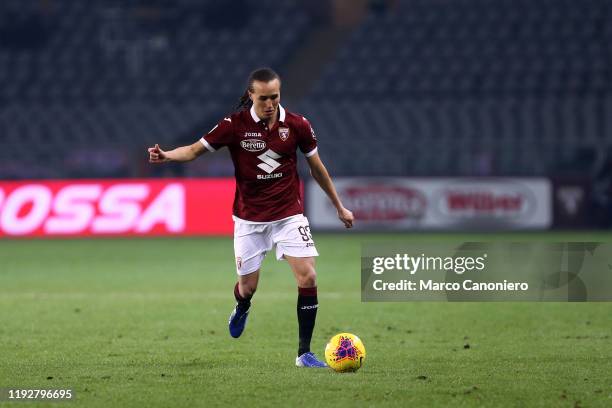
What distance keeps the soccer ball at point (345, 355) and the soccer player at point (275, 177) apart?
1.00ft

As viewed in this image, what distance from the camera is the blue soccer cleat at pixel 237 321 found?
9.04 metres

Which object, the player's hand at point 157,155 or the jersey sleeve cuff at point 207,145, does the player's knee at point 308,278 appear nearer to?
the jersey sleeve cuff at point 207,145

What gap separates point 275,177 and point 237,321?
145 centimetres

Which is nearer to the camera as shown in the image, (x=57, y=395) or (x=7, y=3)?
(x=57, y=395)

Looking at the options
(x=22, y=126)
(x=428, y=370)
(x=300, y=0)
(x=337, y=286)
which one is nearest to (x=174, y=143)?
(x=22, y=126)

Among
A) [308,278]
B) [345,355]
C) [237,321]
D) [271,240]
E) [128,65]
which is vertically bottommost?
[345,355]

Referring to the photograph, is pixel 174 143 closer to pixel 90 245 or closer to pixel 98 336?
pixel 90 245

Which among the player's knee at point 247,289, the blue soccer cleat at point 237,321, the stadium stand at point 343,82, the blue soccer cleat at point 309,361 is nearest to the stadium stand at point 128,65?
the stadium stand at point 343,82

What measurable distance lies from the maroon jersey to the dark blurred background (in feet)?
50.8

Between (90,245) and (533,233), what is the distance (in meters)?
9.09

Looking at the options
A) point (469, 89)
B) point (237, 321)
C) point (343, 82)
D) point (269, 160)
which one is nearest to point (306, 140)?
point (269, 160)

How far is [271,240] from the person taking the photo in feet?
27.8

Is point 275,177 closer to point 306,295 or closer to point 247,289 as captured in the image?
point 306,295

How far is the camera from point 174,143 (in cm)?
2806
